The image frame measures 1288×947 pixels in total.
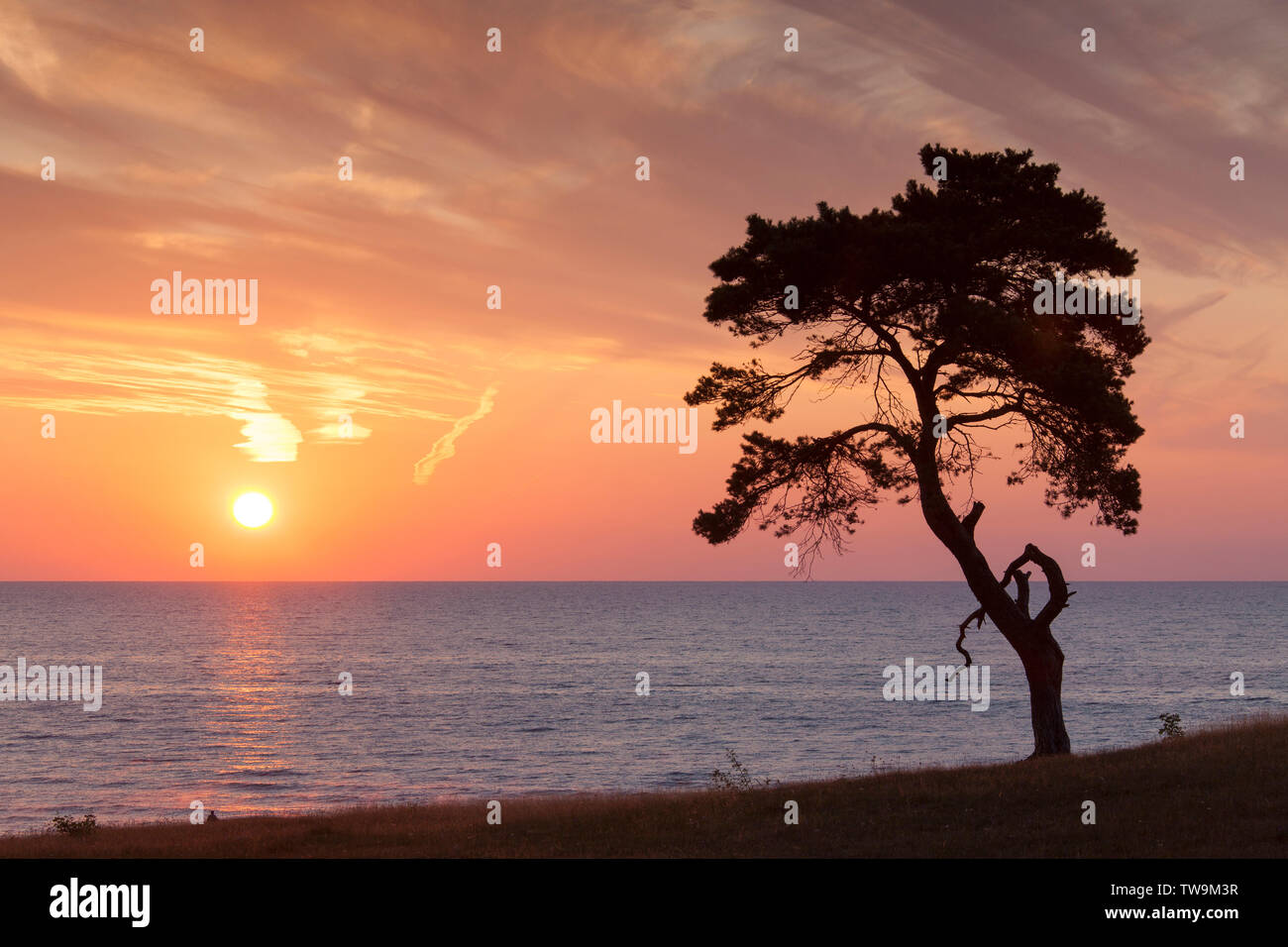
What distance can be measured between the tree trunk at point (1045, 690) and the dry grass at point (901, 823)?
1.64 metres

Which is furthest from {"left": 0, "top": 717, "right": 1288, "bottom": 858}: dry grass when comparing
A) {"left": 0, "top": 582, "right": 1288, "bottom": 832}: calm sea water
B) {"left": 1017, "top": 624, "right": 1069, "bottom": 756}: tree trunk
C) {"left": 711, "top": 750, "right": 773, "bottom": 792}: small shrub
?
{"left": 0, "top": 582, "right": 1288, "bottom": 832}: calm sea water

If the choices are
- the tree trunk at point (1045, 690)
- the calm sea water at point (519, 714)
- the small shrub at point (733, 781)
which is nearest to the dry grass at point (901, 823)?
the tree trunk at point (1045, 690)

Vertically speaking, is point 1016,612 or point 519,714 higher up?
point 1016,612

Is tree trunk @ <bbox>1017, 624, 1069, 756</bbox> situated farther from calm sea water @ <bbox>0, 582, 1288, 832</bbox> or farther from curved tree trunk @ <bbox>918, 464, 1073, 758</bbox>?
calm sea water @ <bbox>0, 582, 1288, 832</bbox>

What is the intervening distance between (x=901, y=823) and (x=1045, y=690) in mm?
8342

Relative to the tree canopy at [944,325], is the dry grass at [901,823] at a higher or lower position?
Result: lower

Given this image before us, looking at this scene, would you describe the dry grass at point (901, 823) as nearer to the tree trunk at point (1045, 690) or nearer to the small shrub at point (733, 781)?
the tree trunk at point (1045, 690)

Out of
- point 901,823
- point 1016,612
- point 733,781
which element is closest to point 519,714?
point 733,781

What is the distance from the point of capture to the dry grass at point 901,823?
1404 cm

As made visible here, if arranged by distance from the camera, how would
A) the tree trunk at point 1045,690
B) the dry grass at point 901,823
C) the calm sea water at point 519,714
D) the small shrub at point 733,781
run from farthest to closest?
the calm sea water at point 519,714
the small shrub at point 733,781
the tree trunk at point 1045,690
the dry grass at point 901,823

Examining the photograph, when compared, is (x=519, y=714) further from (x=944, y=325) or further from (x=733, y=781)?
(x=944, y=325)

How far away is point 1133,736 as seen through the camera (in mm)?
51781

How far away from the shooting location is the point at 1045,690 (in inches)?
892

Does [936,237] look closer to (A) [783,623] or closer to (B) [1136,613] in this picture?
(A) [783,623]
